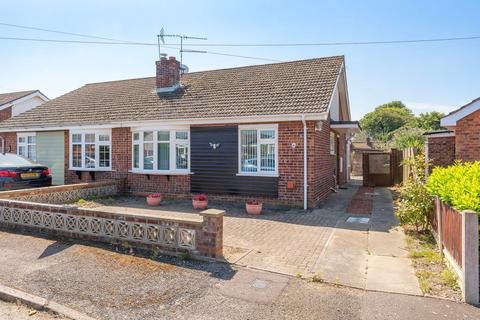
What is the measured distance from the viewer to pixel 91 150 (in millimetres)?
14227

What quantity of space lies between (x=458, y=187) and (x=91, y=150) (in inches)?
532

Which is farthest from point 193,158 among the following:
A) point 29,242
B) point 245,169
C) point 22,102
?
point 22,102

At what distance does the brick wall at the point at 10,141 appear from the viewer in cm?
1639

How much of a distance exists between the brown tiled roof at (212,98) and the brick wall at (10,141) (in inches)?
18.6

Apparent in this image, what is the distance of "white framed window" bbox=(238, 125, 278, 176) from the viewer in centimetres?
1075

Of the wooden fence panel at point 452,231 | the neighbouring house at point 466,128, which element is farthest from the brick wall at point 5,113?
the wooden fence panel at point 452,231

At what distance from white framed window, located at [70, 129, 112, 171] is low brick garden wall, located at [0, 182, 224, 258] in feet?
21.2

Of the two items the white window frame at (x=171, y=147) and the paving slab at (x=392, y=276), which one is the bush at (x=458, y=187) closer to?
the paving slab at (x=392, y=276)

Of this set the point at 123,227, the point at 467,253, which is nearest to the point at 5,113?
the point at 123,227

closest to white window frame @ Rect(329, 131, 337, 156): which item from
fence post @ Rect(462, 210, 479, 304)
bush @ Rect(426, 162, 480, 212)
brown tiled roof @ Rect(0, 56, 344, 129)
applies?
brown tiled roof @ Rect(0, 56, 344, 129)

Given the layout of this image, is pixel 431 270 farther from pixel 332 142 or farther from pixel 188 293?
pixel 332 142

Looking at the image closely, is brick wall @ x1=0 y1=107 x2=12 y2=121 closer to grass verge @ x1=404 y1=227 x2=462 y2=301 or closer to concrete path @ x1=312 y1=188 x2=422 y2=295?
concrete path @ x1=312 y1=188 x2=422 y2=295

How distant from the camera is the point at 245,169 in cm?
1120

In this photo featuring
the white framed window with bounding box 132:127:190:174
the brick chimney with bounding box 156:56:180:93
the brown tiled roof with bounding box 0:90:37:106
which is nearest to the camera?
the white framed window with bounding box 132:127:190:174
